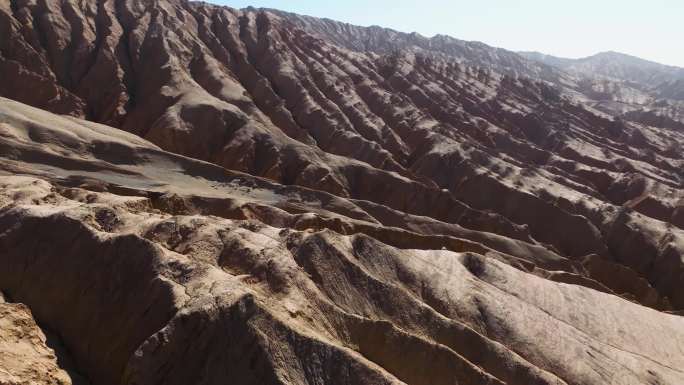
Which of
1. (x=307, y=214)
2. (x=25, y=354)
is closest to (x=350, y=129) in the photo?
(x=307, y=214)

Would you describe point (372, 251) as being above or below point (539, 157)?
above

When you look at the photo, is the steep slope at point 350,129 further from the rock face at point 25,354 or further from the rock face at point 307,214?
Result: the rock face at point 25,354

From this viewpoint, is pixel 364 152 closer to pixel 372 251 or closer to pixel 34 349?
pixel 372 251

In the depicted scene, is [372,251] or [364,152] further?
[364,152]

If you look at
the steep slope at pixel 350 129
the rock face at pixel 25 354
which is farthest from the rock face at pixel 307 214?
the rock face at pixel 25 354

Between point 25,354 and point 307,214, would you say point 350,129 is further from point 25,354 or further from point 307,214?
point 25,354

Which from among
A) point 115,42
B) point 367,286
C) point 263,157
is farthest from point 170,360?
point 115,42

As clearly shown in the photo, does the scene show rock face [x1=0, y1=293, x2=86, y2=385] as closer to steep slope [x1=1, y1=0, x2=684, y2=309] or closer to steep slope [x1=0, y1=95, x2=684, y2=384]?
steep slope [x1=0, y1=95, x2=684, y2=384]

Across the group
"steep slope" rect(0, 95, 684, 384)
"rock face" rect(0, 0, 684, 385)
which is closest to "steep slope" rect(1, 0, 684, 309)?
"rock face" rect(0, 0, 684, 385)
